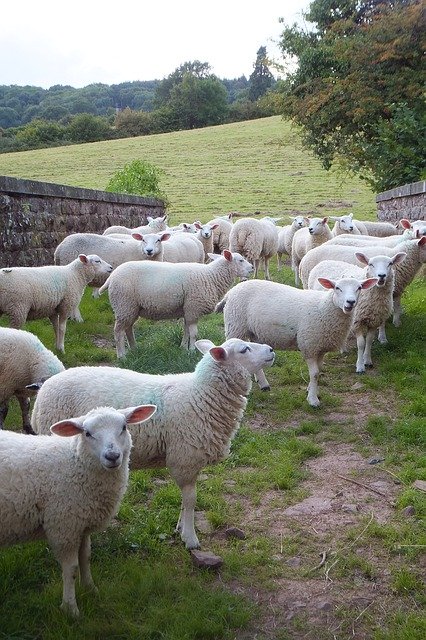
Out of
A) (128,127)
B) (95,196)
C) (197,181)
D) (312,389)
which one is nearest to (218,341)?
(312,389)

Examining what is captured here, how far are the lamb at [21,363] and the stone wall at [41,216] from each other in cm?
397

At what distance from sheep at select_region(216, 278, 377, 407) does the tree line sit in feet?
154

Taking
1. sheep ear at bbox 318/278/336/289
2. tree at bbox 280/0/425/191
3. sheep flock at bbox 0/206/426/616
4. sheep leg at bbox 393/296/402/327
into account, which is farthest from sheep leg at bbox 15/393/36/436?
tree at bbox 280/0/425/191

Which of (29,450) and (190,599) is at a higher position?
(29,450)

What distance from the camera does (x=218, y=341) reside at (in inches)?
323

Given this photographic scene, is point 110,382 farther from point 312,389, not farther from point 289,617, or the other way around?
point 312,389

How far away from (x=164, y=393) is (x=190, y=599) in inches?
52.0

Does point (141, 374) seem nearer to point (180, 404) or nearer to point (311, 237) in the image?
point (180, 404)

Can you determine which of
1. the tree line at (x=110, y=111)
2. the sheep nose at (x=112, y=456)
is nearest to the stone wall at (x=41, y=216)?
the sheep nose at (x=112, y=456)

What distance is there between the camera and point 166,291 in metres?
7.67

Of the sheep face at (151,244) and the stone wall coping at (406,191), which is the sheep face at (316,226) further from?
the sheep face at (151,244)

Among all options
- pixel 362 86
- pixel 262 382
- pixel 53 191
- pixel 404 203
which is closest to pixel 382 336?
pixel 262 382

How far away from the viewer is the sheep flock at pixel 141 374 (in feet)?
10.5

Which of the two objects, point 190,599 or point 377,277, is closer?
point 190,599
